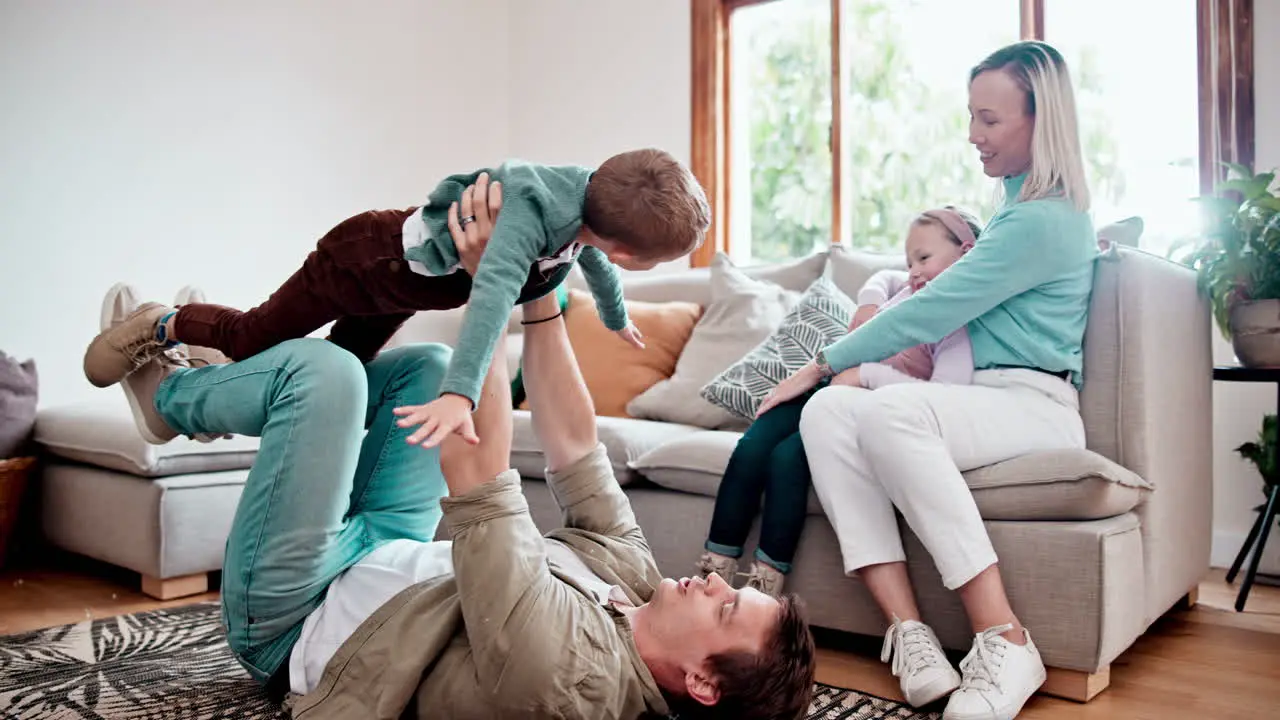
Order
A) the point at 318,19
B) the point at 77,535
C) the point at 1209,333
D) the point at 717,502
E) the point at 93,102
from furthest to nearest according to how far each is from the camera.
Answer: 1. the point at 318,19
2. the point at 93,102
3. the point at 77,535
4. the point at 1209,333
5. the point at 717,502

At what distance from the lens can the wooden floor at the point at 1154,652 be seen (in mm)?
1836

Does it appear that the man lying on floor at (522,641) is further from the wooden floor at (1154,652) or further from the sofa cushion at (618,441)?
the sofa cushion at (618,441)

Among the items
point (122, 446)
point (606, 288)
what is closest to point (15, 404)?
point (122, 446)

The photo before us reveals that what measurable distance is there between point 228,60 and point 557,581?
10.9 ft

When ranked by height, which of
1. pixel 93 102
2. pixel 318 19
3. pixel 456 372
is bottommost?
pixel 456 372

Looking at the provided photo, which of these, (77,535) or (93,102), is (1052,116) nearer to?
(77,535)

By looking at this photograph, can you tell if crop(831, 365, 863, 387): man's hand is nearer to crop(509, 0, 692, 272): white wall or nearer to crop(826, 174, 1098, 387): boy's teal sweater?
crop(826, 174, 1098, 387): boy's teal sweater

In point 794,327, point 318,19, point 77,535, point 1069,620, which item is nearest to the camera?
point 1069,620

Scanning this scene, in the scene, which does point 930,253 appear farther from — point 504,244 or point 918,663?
point 504,244

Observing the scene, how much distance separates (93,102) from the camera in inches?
138

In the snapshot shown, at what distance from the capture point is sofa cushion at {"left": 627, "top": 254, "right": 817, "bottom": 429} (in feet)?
9.59

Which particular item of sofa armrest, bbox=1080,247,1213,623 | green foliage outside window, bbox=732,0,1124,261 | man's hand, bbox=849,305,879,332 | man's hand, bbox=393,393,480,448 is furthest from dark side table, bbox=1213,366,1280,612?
man's hand, bbox=393,393,480,448

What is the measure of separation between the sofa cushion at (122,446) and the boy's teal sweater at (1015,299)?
171cm

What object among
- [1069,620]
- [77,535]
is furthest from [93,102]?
[1069,620]
